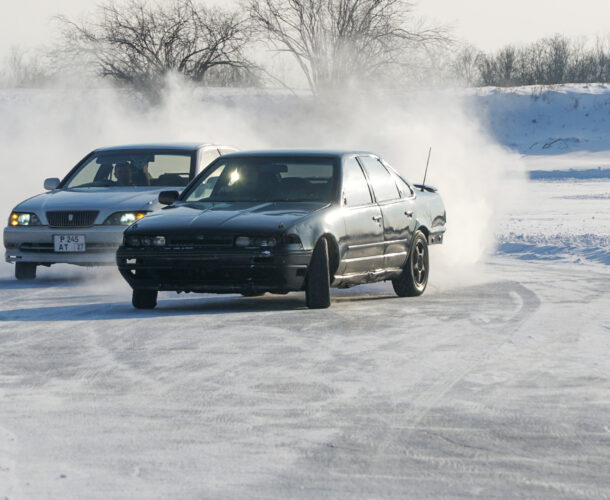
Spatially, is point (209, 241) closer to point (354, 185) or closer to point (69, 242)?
point (354, 185)

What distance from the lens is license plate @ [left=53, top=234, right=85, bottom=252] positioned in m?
14.2

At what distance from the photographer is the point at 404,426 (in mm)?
6383

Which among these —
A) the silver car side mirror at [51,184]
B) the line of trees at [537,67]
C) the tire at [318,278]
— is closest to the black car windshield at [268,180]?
the tire at [318,278]

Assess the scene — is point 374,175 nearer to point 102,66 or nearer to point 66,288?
point 66,288

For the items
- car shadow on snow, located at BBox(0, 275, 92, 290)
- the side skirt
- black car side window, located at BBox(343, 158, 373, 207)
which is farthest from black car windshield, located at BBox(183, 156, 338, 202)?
car shadow on snow, located at BBox(0, 275, 92, 290)

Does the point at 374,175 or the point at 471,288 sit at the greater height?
the point at 374,175

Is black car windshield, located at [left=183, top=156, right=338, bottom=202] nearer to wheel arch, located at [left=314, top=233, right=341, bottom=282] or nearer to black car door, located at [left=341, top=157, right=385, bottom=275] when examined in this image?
black car door, located at [left=341, top=157, right=385, bottom=275]

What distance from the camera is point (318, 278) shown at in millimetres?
11031

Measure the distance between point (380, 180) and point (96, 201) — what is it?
340cm

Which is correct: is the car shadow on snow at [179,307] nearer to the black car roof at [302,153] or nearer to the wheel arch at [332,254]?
the wheel arch at [332,254]

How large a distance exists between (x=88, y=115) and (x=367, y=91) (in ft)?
35.0

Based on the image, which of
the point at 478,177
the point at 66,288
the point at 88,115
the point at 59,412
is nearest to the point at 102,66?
the point at 88,115

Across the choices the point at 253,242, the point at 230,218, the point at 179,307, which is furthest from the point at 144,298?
the point at 253,242

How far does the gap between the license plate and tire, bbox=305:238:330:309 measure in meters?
3.83
